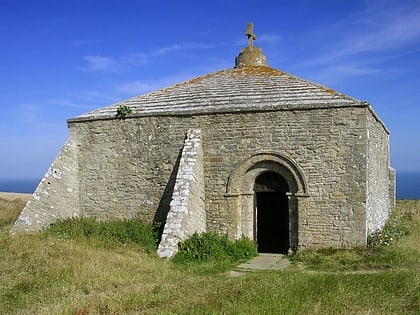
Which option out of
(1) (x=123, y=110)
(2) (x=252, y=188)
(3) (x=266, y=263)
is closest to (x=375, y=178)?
(2) (x=252, y=188)

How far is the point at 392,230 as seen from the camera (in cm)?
1442

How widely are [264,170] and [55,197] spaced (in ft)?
22.1

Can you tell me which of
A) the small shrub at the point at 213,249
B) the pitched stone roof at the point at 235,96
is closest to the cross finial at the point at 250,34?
the pitched stone roof at the point at 235,96

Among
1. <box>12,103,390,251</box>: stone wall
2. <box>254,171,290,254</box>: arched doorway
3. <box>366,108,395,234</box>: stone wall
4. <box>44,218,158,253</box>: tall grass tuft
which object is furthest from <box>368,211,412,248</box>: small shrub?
<box>44,218,158,253</box>: tall grass tuft

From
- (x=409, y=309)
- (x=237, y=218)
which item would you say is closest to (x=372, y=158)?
(x=237, y=218)

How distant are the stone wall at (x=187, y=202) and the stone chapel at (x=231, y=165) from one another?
0.03 m

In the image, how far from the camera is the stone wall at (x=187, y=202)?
11523 mm

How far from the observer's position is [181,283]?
8.46 meters

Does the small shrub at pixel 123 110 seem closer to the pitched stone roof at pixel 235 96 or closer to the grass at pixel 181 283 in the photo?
the pitched stone roof at pixel 235 96

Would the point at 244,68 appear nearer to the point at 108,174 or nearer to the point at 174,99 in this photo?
the point at 174,99

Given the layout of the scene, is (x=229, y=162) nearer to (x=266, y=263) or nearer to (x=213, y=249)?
(x=213, y=249)

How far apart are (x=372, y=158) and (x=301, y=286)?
291 inches

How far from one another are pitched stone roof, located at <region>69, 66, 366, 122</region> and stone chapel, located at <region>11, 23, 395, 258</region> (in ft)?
0.12

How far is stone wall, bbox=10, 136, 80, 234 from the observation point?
45.0 feet
